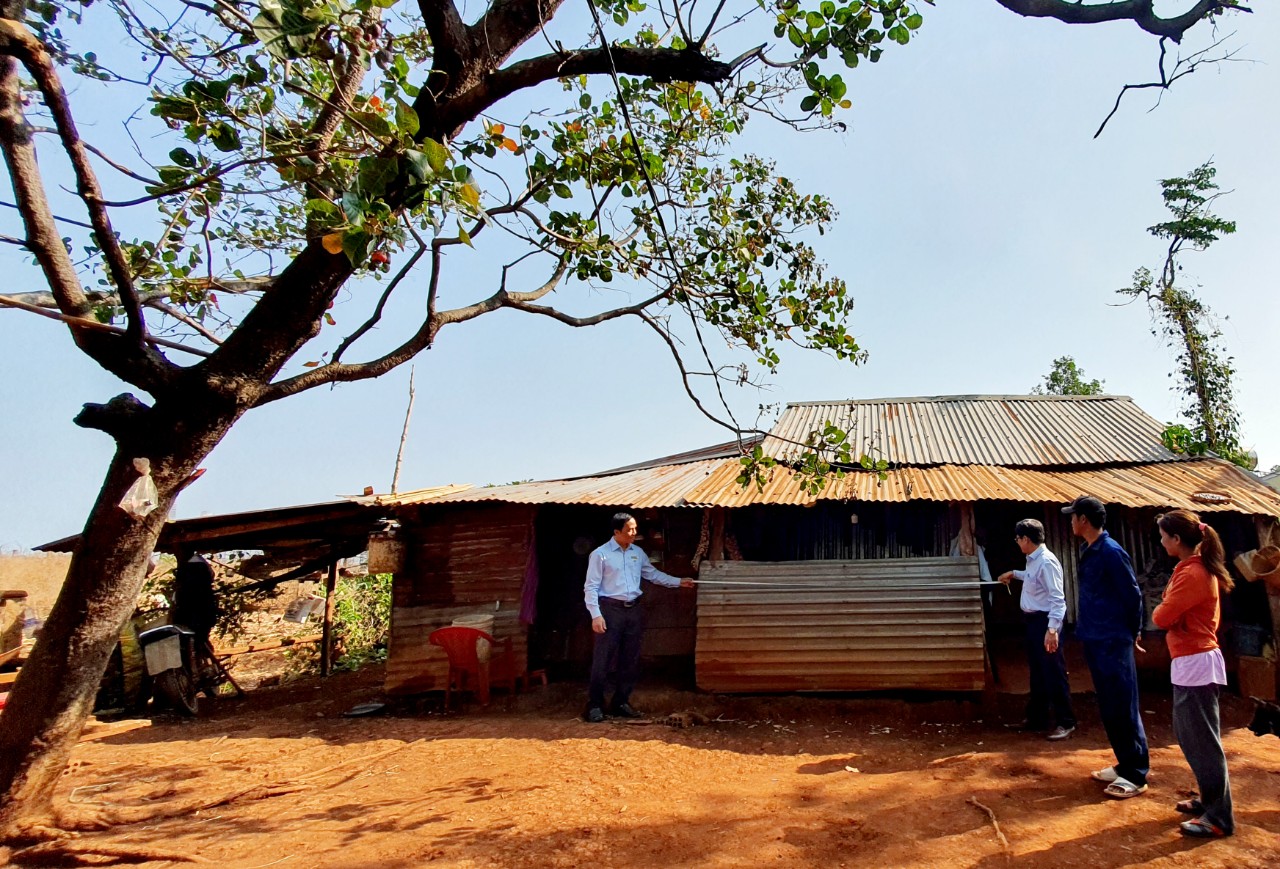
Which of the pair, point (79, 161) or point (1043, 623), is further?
point (1043, 623)

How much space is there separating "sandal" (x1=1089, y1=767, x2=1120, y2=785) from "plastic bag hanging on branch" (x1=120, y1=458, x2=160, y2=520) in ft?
19.4

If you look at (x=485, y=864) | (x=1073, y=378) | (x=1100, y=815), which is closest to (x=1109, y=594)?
(x=1100, y=815)

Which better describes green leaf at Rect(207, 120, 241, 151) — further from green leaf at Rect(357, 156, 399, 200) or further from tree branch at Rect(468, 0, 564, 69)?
tree branch at Rect(468, 0, 564, 69)

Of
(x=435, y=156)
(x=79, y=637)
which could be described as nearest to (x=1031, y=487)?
(x=435, y=156)

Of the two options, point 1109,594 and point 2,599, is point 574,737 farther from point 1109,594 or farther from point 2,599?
point 2,599

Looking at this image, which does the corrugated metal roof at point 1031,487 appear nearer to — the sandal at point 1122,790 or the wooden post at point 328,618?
the sandal at point 1122,790

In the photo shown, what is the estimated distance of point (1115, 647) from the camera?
4.63 metres

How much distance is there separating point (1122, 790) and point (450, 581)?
7.23m

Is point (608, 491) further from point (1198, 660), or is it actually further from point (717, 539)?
point (1198, 660)

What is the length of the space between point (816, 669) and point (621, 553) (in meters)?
2.38

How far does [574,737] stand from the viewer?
6.55 metres

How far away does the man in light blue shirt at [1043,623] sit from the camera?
5.84 meters

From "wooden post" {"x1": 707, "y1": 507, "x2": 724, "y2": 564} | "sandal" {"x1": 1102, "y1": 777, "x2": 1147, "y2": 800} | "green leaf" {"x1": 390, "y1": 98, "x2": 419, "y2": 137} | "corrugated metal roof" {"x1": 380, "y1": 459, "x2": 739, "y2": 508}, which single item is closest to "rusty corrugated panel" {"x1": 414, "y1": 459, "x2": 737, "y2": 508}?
"corrugated metal roof" {"x1": 380, "y1": 459, "x2": 739, "y2": 508}

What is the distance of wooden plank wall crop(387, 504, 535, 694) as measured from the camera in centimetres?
878
